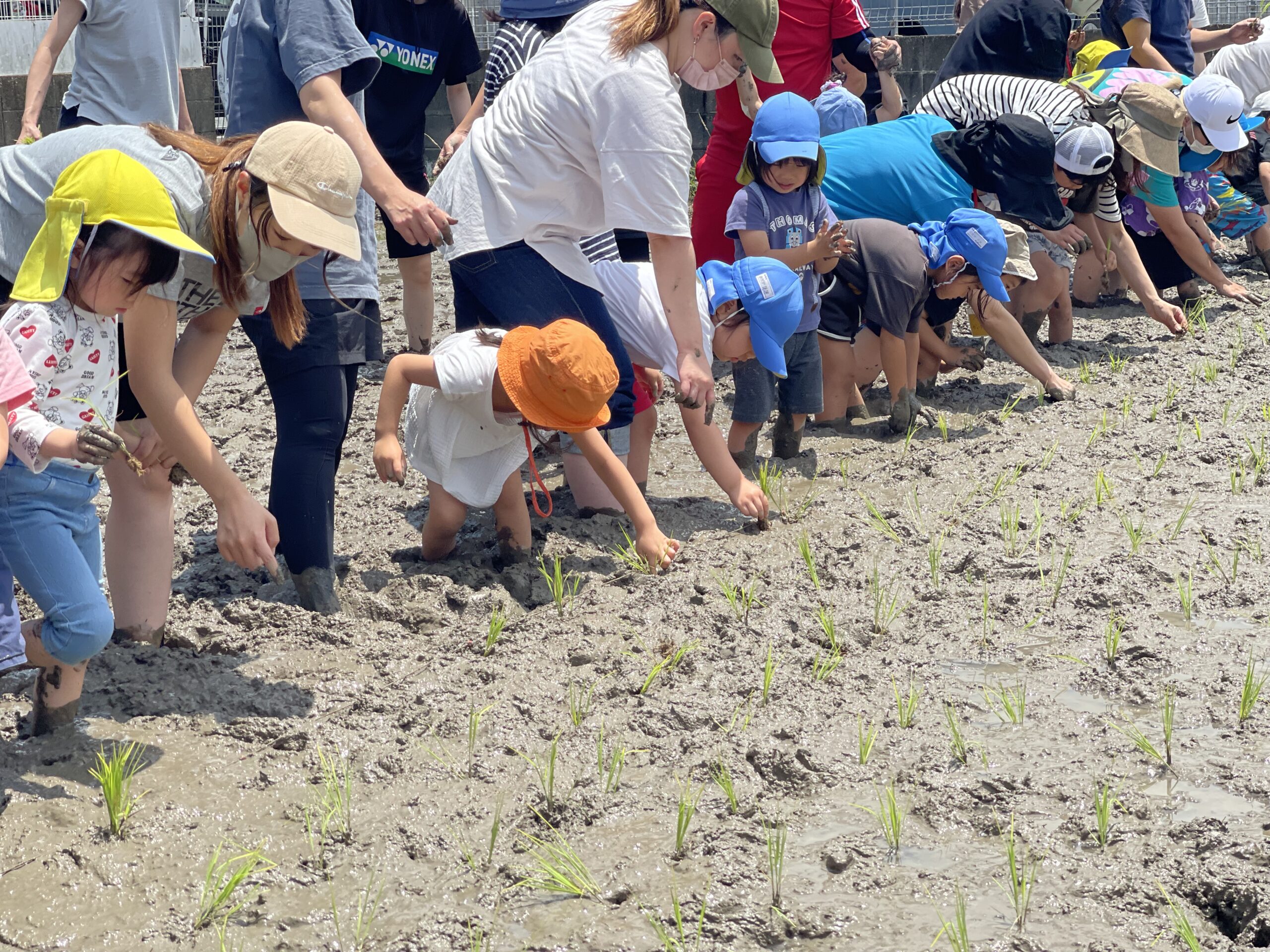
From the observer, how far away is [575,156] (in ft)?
10.9

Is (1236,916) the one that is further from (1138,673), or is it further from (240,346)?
(240,346)

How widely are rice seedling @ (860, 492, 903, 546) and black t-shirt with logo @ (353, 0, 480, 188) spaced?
2.03 m

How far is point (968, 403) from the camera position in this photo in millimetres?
5266

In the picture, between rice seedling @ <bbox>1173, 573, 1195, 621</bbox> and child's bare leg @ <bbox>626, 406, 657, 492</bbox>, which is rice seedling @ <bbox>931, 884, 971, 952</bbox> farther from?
child's bare leg @ <bbox>626, 406, 657, 492</bbox>

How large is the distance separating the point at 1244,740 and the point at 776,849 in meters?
1.08

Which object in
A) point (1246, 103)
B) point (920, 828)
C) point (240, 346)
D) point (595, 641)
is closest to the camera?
point (920, 828)

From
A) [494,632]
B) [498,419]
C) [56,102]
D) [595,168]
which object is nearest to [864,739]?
[494,632]

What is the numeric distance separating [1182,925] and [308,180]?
6.60 feet

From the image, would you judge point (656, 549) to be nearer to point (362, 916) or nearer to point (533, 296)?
point (533, 296)

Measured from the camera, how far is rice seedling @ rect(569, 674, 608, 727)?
2.83m

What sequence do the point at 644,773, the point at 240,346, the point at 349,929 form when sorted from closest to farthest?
the point at 349,929 < the point at 644,773 < the point at 240,346

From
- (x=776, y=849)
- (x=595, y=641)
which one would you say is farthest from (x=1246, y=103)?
(x=776, y=849)

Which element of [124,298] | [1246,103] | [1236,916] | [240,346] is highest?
[1246,103]

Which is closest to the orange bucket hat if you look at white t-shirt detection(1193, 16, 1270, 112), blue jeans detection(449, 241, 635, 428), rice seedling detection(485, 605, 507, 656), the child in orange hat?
the child in orange hat
